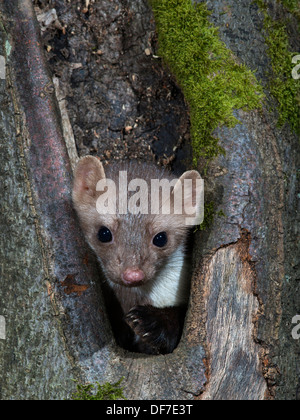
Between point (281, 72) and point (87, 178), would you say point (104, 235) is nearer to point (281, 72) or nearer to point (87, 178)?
point (87, 178)

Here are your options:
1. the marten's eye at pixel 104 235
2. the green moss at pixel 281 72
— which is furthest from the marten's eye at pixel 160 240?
the green moss at pixel 281 72

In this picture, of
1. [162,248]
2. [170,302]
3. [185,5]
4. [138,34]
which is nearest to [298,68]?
[185,5]

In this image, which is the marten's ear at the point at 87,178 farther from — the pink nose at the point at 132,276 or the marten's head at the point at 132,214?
the pink nose at the point at 132,276

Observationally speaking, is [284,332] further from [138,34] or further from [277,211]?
[138,34]

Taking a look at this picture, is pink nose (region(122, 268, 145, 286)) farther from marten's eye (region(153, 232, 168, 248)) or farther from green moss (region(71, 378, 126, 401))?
green moss (region(71, 378, 126, 401))

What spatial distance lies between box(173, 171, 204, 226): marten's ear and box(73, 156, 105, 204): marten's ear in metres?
0.67

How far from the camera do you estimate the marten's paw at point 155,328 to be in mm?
4162

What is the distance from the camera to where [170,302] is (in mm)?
4664

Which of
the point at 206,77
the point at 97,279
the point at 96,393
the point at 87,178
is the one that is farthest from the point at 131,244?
the point at 206,77

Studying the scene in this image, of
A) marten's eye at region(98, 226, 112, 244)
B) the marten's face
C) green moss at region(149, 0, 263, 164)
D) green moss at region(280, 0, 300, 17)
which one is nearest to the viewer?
green moss at region(149, 0, 263, 164)

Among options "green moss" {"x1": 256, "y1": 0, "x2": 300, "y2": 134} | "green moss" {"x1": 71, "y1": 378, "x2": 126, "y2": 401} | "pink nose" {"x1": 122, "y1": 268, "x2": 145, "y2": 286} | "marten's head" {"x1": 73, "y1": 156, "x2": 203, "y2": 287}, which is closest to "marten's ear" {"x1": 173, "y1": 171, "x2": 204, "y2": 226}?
"marten's head" {"x1": 73, "y1": 156, "x2": 203, "y2": 287}

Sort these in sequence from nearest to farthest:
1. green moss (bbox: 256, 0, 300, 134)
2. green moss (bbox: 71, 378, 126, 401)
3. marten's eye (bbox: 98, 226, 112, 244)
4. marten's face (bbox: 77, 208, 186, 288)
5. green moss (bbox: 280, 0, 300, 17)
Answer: green moss (bbox: 71, 378, 126, 401) < green moss (bbox: 256, 0, 300, 134) < marten's face (bbox: 77, 208, 186, 288) < green moss (bbox: 280, 0, 300, 17) < marten's eye (bbox: 98, 226, 112, 244)

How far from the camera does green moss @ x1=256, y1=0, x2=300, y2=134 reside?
3.91 meters

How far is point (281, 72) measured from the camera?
399cm
